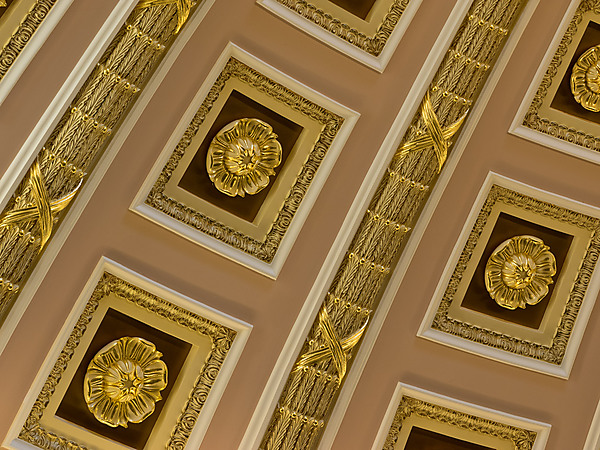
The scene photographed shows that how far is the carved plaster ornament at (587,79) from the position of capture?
4.67 metres

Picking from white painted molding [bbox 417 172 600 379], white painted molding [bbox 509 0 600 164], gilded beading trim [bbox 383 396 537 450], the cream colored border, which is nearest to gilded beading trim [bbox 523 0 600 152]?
white painted molding [bbox 509 0 600 164]

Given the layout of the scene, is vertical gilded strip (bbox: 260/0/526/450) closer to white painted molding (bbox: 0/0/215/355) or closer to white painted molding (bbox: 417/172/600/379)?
white painted molding (bbox: 417/172/600/379)

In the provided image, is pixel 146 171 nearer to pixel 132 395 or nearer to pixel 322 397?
pixel 132 395

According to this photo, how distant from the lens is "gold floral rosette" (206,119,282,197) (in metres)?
4.34

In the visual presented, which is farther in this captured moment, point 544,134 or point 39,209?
point 544,134

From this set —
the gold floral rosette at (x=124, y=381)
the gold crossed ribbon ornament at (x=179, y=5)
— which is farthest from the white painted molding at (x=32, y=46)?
the gold floral rosette at (x=124, y=381)

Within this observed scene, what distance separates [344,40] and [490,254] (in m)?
1.81

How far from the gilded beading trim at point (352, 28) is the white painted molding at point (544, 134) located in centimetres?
101

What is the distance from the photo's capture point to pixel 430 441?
4816 mm

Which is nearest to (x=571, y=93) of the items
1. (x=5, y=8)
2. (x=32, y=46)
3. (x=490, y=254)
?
(x=490, y=254)

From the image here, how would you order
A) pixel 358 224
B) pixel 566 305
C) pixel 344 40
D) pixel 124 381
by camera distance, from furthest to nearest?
pixel 566 305 → pixel 358 224 → pixel 344 40 → pixel 124 381

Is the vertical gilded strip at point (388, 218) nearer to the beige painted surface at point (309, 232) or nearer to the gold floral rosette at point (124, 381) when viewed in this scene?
the beige painted surface at point (309, 232)

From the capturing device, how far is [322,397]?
4.47 m

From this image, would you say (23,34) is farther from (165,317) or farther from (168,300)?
(165,317)
